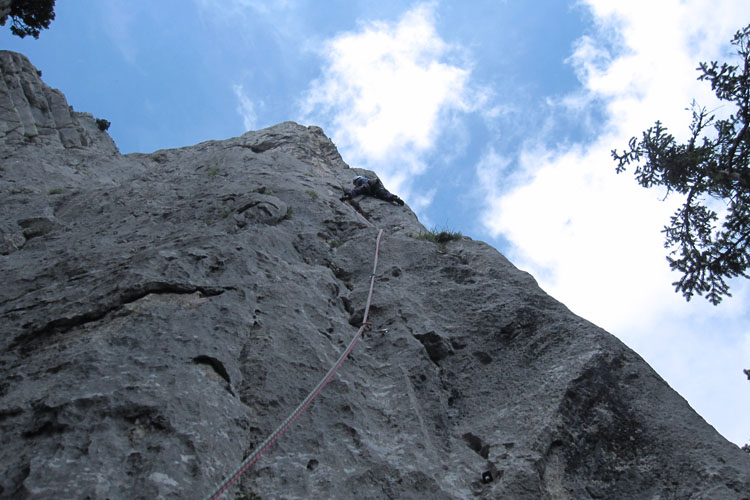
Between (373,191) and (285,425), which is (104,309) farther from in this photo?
(373,191)

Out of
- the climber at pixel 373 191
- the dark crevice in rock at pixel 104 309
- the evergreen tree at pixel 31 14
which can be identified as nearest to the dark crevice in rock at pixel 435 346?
the dark crevice in rock at pixel 104 309

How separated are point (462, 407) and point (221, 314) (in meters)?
2.73

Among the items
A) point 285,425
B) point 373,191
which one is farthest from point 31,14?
point 285,425

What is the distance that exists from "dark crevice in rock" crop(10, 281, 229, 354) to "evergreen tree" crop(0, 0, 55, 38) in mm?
22286

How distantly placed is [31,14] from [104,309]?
22775 millimetres

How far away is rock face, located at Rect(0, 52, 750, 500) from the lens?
3.92 metres

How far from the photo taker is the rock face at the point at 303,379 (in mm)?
3920

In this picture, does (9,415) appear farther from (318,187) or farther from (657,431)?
(318,187)

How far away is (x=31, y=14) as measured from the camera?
2209 centimetres

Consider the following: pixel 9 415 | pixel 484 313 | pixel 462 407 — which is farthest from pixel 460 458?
pixel 9 415

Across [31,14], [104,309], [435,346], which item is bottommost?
[104,309]

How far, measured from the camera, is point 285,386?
5.04 metres

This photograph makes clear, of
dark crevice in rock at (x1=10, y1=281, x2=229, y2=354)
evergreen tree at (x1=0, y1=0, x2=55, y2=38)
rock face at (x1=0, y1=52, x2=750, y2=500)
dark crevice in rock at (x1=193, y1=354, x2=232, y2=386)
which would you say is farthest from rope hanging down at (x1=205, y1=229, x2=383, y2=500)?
evergreen tree at (x1=0, y1=0, x2=55, y2=38)

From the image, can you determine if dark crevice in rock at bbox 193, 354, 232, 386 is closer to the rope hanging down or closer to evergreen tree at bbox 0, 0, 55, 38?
the rope hanging down
